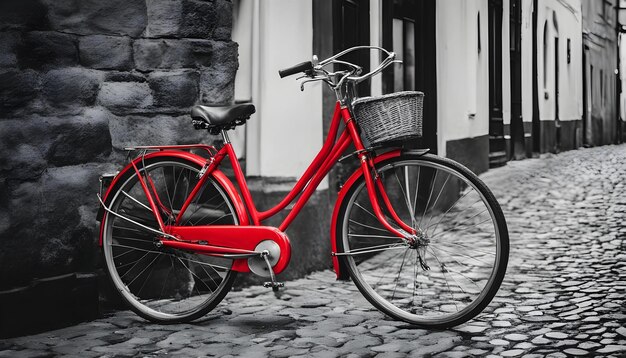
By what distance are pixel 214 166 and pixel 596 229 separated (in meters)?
4.53

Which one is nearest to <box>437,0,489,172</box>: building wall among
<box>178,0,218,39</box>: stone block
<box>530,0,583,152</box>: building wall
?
<box>178,0,218,39</box>: stone block

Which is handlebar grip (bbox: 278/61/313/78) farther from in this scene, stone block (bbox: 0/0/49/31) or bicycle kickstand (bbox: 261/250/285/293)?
stone block (bbox: 0/0/49/31)

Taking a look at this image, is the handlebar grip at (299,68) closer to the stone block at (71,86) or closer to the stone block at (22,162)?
the stone block at (71,86)

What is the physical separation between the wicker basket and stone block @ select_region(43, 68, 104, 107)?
4.94 feet

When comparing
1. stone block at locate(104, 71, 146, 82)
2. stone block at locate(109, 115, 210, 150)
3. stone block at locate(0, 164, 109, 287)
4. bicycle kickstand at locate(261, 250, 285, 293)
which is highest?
stone block at locate(104, 71, 146, 82)

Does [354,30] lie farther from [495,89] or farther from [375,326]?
[495,89]

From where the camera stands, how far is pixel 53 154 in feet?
15.9

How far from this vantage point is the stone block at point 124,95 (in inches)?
203

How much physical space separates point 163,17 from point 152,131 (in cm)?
63

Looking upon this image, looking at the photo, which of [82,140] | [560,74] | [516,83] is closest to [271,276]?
[82,140]

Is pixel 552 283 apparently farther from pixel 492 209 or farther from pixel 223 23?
pixel 223 23

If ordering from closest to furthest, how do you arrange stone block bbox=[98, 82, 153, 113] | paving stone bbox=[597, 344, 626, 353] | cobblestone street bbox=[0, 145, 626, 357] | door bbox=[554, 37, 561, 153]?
paving stone bbox=[597, 344, 626, 353] → cobblestone street bbox=[0, 145, 626, 357] → stone block bbox=[98, 82, 153, 113] → door bbox=[554, 37, 561, 153]

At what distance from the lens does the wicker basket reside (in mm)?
4332

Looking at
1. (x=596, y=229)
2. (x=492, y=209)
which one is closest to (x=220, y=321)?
(x=492, y=209)
